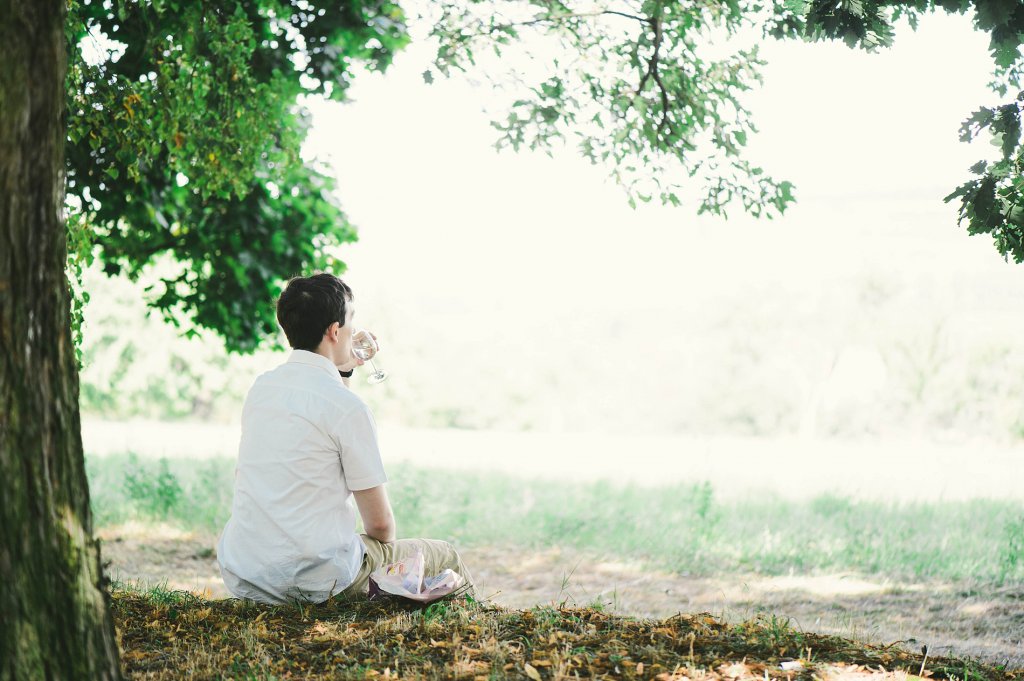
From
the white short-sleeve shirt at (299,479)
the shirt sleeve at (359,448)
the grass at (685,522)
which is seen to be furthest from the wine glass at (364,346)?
the grass at (685,522)

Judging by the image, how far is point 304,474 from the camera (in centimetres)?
371

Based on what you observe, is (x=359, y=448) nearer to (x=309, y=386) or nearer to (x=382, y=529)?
(x=309, y=386)

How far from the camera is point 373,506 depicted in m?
3.89

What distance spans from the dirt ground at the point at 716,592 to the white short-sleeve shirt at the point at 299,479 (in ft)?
3.48

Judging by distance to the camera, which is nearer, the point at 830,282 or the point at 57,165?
the point at 57,165

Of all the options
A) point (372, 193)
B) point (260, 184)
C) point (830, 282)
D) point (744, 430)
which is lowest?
point (744, 430)

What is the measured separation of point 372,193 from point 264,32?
200 feet

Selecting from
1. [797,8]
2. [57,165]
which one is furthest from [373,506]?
[797,8]

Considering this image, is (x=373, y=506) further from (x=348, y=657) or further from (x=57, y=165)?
(x=57, y=165)

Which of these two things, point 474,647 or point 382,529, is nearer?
point 474,647

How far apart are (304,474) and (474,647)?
3.32 ft

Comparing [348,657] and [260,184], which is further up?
[260,184]

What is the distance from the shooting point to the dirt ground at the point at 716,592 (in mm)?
5395

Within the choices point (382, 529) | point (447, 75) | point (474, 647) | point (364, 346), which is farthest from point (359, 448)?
point (447, 75)
